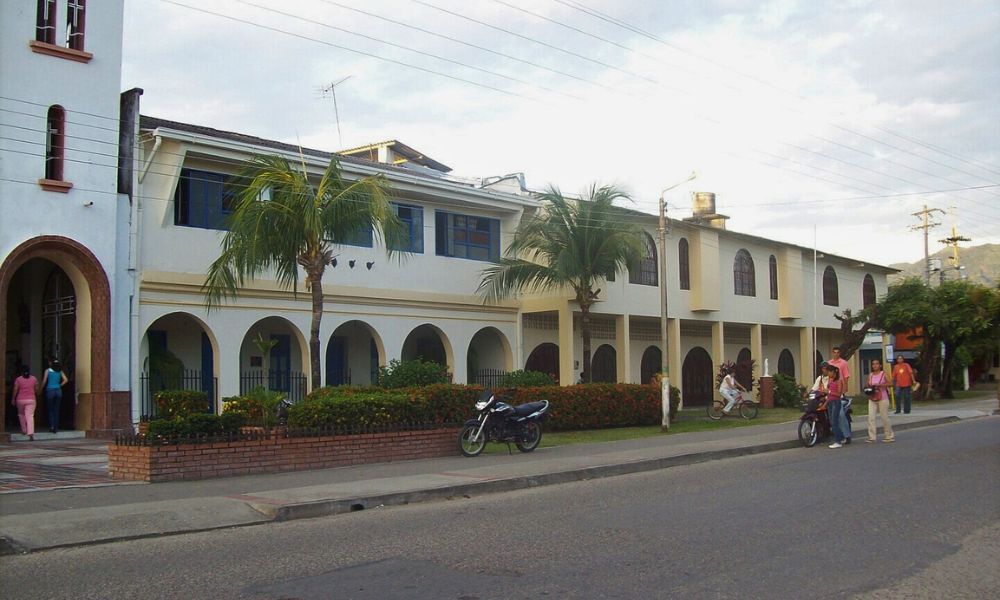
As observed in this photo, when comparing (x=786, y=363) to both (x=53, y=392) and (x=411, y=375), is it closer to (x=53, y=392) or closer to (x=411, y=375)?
(x=411, y=375)

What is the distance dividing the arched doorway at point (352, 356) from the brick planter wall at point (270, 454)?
9.49m

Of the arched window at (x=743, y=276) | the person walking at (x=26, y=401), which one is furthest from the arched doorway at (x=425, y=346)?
the arched window at (x=743, y=276)

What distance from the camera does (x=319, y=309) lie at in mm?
17438

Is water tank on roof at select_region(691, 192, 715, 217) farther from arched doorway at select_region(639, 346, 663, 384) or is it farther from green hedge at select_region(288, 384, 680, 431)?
green hedge at select_region(288, 384, 680, 431)

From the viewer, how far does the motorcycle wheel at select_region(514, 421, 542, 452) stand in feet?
56.4

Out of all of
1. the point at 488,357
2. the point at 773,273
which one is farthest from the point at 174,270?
the point at 773,273

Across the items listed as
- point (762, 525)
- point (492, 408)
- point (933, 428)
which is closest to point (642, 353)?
point (933, 428)

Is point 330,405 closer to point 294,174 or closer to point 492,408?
point 492,408

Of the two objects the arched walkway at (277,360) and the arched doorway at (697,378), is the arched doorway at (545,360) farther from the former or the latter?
the arched walkway at (277,360)

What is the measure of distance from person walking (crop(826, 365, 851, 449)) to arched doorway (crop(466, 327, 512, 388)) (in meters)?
12.2

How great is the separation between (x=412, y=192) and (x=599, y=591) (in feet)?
62.8

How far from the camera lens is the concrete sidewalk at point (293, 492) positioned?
368 inches

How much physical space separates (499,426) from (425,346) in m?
11.8

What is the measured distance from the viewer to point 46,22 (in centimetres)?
1972
